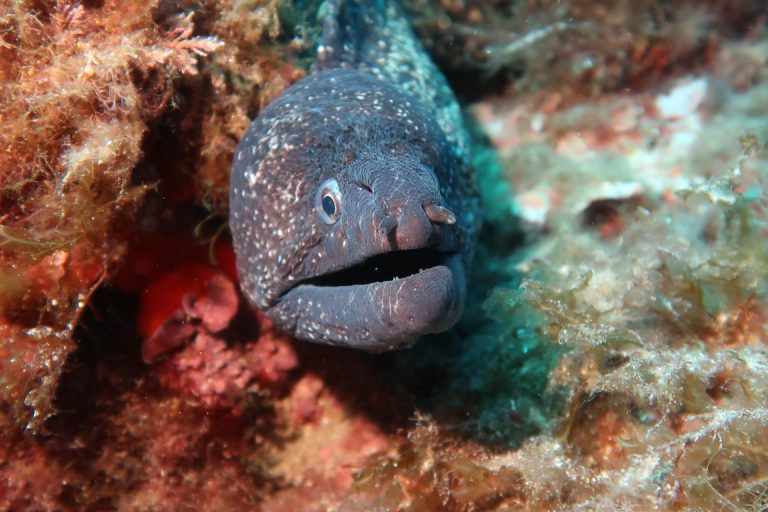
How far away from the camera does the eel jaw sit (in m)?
2.26

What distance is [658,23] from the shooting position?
5465 mm

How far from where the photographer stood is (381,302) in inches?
91.9

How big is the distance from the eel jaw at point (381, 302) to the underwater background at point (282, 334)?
72 cm

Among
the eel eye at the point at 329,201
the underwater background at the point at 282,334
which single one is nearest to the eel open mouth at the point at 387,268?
the eel eye at the point at 329,201

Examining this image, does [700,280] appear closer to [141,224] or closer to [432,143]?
[432,143]

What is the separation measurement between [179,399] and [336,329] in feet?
5.05

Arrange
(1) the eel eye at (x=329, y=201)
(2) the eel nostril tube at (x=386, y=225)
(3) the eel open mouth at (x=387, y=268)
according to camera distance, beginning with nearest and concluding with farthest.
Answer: (2) the eel nostril tube at (x=386, y=225)
(1) the eel eye at (x=329, y=201)
(3) the eel open mouth at (x=387, y=268)

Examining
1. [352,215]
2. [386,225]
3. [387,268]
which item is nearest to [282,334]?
[387,268]

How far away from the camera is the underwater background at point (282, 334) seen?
2834 mm

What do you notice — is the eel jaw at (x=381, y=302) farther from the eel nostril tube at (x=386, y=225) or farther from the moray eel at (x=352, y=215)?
the eel nostril tube at (x=386, y=225)

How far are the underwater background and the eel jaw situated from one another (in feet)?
2.37

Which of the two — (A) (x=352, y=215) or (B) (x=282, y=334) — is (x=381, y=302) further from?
(B) (x=282, y=334)

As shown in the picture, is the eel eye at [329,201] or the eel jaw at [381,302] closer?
the eel jaw at [381,302]

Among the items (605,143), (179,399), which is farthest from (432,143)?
(605,143)
